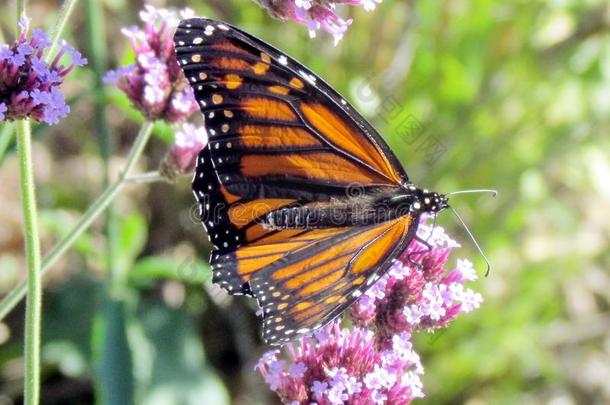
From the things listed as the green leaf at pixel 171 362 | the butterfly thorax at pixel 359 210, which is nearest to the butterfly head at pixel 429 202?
the butterfly thorax at pixel 359 210

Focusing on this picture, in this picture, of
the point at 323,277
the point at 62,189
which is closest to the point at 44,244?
the point at 62,189

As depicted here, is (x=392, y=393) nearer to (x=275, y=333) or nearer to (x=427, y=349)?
(x=275, y=333)

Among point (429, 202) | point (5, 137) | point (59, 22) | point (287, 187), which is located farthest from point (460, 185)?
point (59, 22)

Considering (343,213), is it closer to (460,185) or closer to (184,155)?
(184,155)

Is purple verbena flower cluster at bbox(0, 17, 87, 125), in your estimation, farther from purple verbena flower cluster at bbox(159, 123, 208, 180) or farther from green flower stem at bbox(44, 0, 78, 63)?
purple verbena flower cluster at bbox(159, 123, 208, 180)

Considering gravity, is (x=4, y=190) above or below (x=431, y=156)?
above

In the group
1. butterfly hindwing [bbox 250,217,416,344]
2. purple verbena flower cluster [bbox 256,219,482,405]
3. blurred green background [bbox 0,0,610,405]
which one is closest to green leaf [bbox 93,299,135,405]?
blurred green background [bbox 0,0,610,405]
